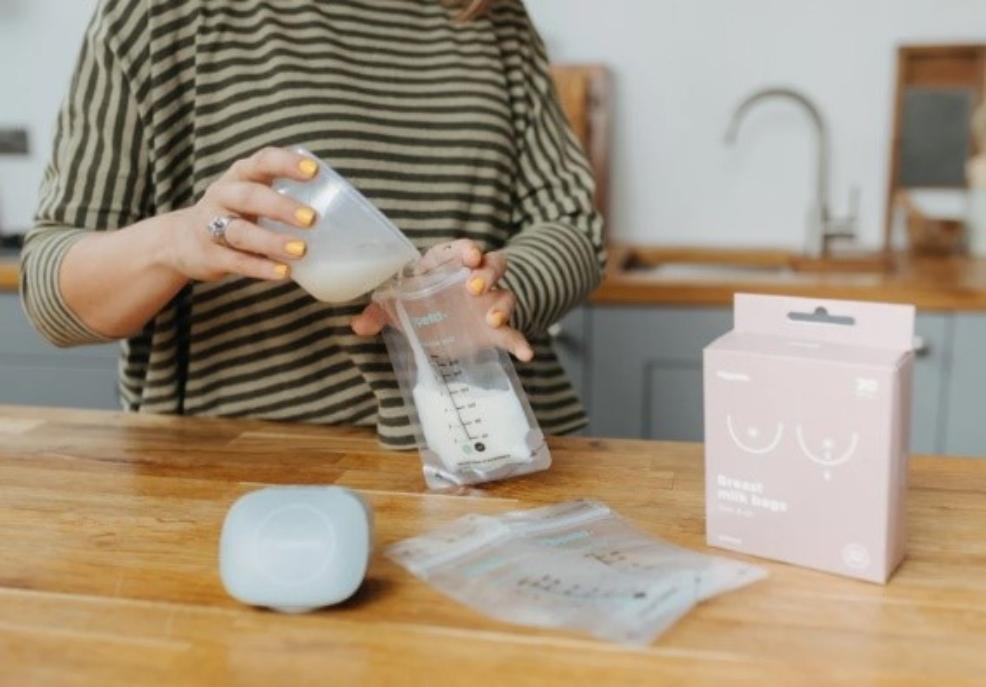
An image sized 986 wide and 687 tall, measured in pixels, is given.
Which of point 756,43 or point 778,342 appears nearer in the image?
point 778,342

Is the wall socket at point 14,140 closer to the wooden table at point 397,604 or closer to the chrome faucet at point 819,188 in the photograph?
the chrome faucet at point 819,188

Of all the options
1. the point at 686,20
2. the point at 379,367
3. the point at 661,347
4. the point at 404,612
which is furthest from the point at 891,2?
the point at 404,612

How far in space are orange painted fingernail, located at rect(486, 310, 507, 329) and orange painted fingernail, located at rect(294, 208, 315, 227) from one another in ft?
0.59

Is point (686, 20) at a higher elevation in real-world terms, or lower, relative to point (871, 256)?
higher

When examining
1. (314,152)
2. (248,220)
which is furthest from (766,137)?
(248,220)

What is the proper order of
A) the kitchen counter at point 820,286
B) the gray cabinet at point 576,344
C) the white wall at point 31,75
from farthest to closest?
the white wall at point 31,75 < the gray cabinet at point 576,344 < the kitchen counter at point 820,286

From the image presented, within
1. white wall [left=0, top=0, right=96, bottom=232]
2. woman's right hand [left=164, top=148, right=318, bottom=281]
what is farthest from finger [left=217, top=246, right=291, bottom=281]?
white wall [left=0, top=0, right=96, bottom=232]

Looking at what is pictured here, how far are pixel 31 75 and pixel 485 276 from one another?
195 centimetres

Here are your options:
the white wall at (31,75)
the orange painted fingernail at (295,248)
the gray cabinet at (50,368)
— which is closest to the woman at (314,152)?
the orange painted fingernail at (295,248)

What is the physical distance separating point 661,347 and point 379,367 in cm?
91

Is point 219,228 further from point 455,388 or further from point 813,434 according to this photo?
point 813,434

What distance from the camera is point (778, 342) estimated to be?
26.0 inches

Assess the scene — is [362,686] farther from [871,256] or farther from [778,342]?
[871,256]

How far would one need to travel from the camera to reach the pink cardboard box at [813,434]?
61cm
